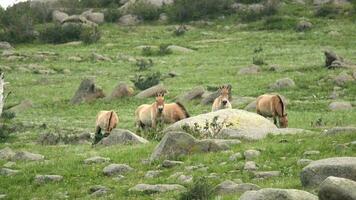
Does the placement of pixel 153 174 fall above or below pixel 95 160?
above

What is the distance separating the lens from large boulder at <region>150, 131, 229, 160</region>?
60.6ft

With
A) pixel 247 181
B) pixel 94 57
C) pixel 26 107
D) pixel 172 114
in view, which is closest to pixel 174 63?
pixel 94 57

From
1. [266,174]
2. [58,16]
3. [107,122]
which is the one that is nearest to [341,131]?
[266,174]

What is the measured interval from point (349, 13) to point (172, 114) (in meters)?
42.9

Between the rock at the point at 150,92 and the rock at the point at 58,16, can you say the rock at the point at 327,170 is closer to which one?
the rock at the point at 150,92

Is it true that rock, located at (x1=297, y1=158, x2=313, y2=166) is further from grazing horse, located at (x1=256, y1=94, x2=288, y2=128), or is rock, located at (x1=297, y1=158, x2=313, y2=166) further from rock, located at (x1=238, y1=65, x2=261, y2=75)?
rock, located at (x1=238, y1=65, x2=261, y2=75)

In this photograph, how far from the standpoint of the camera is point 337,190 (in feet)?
36.9

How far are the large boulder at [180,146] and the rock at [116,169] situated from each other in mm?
898

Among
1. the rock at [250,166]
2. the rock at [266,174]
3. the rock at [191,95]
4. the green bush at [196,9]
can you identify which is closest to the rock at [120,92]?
the rock at [191,95]

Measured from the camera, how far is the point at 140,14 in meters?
71.8

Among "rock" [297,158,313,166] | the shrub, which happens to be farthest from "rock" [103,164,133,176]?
the shrub

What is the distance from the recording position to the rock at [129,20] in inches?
2803

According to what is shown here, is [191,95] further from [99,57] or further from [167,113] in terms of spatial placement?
[99,57]

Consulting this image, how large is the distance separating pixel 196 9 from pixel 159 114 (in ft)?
151
